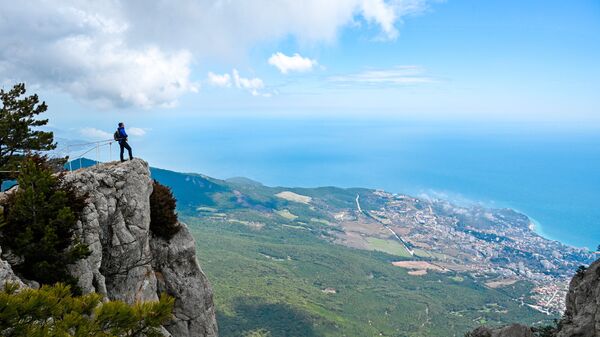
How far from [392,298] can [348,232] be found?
75366 millimetres

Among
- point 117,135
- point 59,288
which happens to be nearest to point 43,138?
point 117,135

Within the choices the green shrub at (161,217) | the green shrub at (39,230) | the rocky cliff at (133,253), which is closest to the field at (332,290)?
the rocky cliff at (133,253)

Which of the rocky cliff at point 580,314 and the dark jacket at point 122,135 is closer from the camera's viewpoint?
the rocky cliff at point 580,314

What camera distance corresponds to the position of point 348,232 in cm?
18788

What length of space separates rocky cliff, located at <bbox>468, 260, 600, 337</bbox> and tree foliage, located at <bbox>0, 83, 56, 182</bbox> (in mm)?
28387

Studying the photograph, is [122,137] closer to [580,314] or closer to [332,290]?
[580,314]

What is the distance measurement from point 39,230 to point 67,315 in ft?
20.4

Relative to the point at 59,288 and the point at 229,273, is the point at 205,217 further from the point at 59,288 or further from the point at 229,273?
the point at 59,288

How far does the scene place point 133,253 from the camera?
1775 centimetres

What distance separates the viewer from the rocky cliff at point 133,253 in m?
15.3

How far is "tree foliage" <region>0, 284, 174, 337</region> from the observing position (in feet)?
25.2

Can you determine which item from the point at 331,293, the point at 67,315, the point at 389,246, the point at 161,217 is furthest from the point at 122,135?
the point at 389,246

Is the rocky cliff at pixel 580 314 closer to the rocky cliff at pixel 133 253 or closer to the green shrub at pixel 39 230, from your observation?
the rocky cliff at pixel 133 253

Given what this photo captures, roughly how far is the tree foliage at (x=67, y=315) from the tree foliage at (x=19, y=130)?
18.0m
